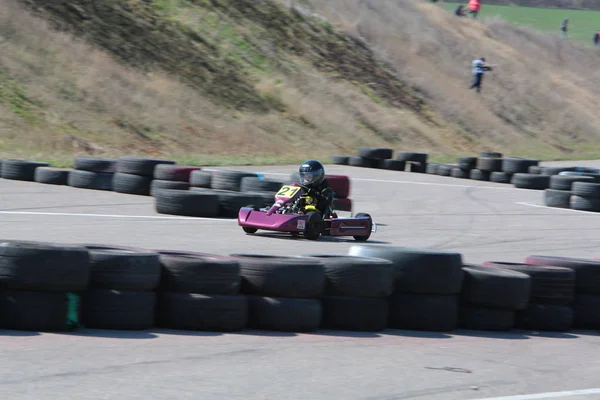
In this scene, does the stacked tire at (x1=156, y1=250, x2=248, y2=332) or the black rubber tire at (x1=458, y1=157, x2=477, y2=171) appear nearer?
the stacked tire at (x1=156, y1=250, x2=248, y2=332)

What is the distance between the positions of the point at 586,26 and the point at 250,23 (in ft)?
121

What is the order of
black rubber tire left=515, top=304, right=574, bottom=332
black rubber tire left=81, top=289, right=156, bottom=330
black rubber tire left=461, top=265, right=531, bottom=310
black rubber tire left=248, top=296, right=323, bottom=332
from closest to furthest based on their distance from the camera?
black rubber tire left=81, top=289, right=156, bottom=330 → black rubber tire left=248, top=296, right=323, bottom=332 → black rubber tire left=461, top=265, right=531, bottom=310 → black rubber tire left=515, top=304, right=574, bottom=332

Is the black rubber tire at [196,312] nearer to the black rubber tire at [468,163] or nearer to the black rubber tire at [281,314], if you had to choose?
the black rubber tire at [281,314]

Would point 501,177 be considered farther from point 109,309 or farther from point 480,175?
point 109,309

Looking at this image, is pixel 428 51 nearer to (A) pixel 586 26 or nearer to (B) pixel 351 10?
(B) pixel 351 10

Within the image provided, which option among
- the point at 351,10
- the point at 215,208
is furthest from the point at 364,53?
the point at 215,208

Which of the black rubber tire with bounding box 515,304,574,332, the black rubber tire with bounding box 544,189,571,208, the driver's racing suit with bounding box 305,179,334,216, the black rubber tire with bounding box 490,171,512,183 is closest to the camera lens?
the black rubber tire with bounding box 515,304,574,332

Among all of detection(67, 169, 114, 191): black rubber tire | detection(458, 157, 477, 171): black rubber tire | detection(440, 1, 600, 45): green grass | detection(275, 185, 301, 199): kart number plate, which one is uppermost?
detection(440, 1, 600, 45): green grass

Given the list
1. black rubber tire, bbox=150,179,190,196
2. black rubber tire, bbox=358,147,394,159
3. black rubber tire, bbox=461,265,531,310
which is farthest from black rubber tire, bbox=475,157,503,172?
black rubber tire, bbox=461,265,531,310

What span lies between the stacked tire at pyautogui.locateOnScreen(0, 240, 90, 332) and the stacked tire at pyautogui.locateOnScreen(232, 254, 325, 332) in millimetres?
1318

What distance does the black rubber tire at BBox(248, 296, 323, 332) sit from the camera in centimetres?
691

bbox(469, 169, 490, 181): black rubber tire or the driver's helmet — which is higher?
bbox(469, 169, 490, 181): black rubber tire

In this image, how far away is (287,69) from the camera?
35.7 meters

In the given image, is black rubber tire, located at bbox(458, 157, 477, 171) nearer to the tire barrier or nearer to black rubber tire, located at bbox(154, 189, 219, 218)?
Result: black rubber tire, located at bbox(154, 189, 219, 218)
